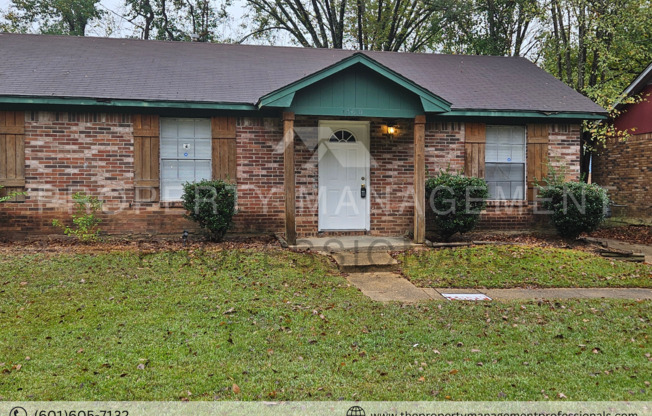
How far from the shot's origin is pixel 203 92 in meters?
9.03

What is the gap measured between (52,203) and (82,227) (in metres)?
0.88

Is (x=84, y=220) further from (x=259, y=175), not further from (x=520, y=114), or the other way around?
A: (x=520, y=114)

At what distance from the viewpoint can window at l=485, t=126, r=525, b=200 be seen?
1011 cm

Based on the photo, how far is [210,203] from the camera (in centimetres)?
818

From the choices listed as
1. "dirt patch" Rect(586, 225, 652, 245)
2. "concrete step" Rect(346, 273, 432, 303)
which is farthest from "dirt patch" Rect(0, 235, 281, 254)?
"dirt patch" Rect(586, 225, 652, 245)

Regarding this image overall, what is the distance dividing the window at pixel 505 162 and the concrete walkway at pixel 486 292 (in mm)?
4061

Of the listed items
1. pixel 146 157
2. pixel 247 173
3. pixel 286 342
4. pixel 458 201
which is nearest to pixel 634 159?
pixel 458 201

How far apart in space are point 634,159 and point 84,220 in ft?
45.1

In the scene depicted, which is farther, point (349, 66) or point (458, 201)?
point (458, 201)

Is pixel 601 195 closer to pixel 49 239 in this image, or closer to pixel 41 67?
pixel 49 239

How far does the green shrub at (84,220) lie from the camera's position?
8.47 meters

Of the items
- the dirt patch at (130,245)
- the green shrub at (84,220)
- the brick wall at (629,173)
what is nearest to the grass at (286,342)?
the dirt patch at (130,245)

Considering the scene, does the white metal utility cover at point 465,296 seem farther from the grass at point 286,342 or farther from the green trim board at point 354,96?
the green trim board at point 354,96

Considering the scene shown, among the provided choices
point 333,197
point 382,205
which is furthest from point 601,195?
point 333,197
